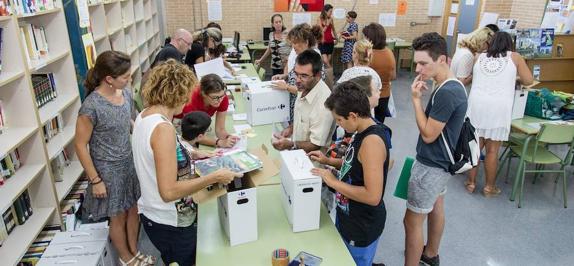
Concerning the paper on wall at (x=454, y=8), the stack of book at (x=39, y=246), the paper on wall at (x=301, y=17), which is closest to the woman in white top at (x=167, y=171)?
the stack of book at (x=39, y=246)

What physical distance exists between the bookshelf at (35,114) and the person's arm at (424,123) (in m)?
2.51

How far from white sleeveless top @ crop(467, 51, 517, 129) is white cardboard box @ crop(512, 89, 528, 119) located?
0.38 metres

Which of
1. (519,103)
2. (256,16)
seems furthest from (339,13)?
(519,103)

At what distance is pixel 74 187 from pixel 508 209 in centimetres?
413

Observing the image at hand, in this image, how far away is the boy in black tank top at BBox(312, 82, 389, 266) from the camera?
1.86 metres

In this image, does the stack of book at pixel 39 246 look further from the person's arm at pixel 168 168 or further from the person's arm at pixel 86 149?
the person's arm at pixel 168 168

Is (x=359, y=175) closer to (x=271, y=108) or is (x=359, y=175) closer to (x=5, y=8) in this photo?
(x=271, y=108)

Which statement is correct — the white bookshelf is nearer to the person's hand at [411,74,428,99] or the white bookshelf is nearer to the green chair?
the person's hand at [411,74,428,99]

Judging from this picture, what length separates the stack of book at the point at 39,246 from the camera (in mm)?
2543

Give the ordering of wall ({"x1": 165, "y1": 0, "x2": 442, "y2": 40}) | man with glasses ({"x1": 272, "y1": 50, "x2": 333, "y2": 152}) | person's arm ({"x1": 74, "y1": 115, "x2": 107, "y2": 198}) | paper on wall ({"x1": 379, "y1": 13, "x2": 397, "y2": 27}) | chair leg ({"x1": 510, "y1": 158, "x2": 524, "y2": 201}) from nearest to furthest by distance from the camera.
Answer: person's arm ({"x1": 74, "y1": 115, "x2": 107, "y2": 198}) → man with glasses ({"x1": 272, "y1": 50, "x2": 333, "y2": 152}) → chair leg ({"x1": 510, "y1": 158, "x2": 524, "y2": 201}) → wall ({"x1": 165, "y1": 0, "x2": 442, "y2": 40}) → paper on wall ({"x1": 379, "y1": 13, "x2": 397, "y2": 27})

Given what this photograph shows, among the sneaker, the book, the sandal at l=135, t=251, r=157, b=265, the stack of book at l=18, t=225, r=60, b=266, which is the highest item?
the book

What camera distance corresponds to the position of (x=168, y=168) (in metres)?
1.77

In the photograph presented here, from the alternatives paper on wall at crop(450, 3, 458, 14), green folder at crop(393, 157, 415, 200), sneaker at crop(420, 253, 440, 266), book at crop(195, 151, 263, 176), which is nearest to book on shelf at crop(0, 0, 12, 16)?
book at crop(195, 151, 263, 176)

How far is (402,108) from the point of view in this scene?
687 cm
